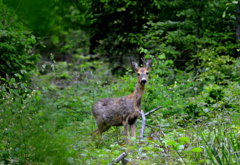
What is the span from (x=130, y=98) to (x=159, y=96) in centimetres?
160

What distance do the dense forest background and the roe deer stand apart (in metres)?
0.28

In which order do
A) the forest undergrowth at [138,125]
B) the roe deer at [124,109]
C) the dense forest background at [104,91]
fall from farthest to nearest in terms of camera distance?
the roe deer at [124,109], the forest undergrowth at [138,125], the dense forest background at [104,91]

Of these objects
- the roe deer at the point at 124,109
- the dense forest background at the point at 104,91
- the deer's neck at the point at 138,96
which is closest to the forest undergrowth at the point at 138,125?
the dense forest background at the point at 104,91

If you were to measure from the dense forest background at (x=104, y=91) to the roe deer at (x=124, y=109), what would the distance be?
0.28 m

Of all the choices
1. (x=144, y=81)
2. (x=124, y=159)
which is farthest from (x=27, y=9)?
(x=144, y=81)

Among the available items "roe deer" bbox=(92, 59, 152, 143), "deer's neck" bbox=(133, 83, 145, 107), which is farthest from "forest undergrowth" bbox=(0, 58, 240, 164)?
"deer's neck" bbox=(133, 83, 145, 107)

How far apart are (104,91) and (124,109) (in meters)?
2.49

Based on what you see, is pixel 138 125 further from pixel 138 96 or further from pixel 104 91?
pixel 104 91

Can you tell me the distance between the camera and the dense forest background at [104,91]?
657 millimetres

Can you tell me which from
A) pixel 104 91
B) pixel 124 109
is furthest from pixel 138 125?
pixel 104 91

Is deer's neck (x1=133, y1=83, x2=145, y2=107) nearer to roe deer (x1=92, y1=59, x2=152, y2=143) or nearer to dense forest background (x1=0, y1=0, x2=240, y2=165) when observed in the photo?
roe deer (x1=92, y1=59, x2=152, y2=143)

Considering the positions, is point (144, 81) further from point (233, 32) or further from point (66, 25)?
point (233, 32)

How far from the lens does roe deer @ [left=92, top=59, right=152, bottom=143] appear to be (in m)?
5.26

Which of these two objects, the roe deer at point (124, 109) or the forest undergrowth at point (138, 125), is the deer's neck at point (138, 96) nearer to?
the roe deer at point (124, 109)
